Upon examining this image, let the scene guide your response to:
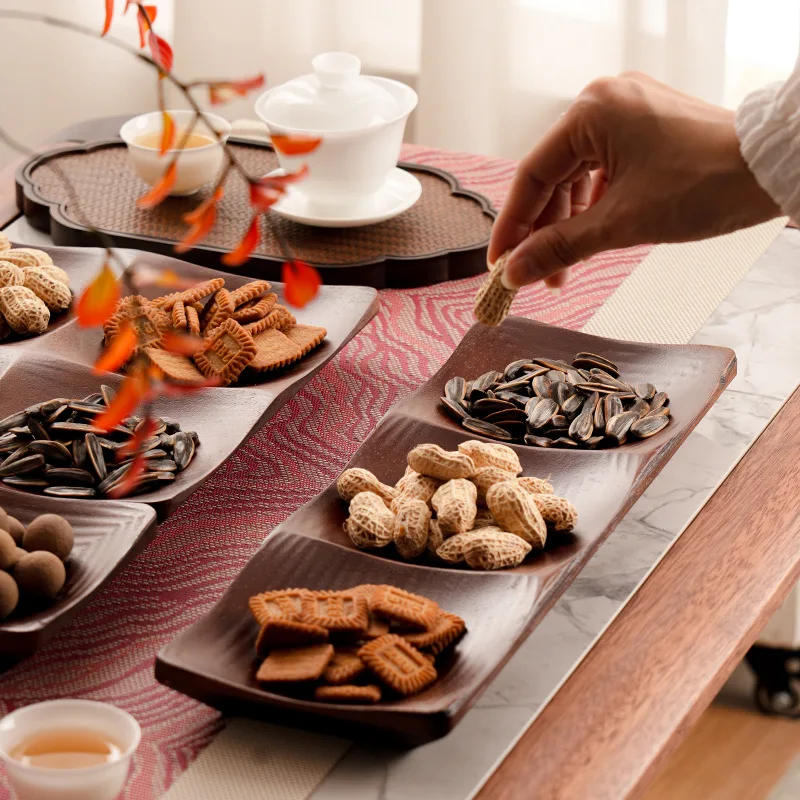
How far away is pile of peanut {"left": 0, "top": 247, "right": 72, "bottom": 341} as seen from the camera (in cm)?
141

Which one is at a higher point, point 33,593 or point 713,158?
point 713,158

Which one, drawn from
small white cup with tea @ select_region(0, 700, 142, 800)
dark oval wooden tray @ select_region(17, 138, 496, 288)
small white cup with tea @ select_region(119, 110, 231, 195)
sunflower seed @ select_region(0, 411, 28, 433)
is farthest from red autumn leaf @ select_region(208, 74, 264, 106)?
small white cup with tea @ select_region(119, 110, 231, 195)

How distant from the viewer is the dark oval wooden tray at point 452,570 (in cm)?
87

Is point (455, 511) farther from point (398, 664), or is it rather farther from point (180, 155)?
point (180, 155)

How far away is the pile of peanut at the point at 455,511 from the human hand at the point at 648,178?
191 mm

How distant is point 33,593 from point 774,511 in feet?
2.30

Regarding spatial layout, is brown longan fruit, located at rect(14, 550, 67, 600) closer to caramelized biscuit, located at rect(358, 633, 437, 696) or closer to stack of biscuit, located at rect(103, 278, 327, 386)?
caramelized biscuit, located at rect(358, 633, 437, 696)

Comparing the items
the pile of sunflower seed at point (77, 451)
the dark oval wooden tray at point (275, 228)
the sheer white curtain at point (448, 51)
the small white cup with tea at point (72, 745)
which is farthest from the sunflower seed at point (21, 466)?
the sheer white curtain at point (448, 51)

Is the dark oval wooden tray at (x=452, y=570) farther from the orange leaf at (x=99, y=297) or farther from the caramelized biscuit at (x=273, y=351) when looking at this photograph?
the orange leaf at (x=99, y=297)

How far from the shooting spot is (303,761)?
88 centimetres

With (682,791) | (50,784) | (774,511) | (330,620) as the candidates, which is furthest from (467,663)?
(682,791)

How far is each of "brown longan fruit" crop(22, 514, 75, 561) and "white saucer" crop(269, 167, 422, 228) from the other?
2.56 feet

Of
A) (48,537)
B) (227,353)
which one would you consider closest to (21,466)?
(48,537)

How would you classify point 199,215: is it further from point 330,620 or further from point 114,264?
point 114,264
